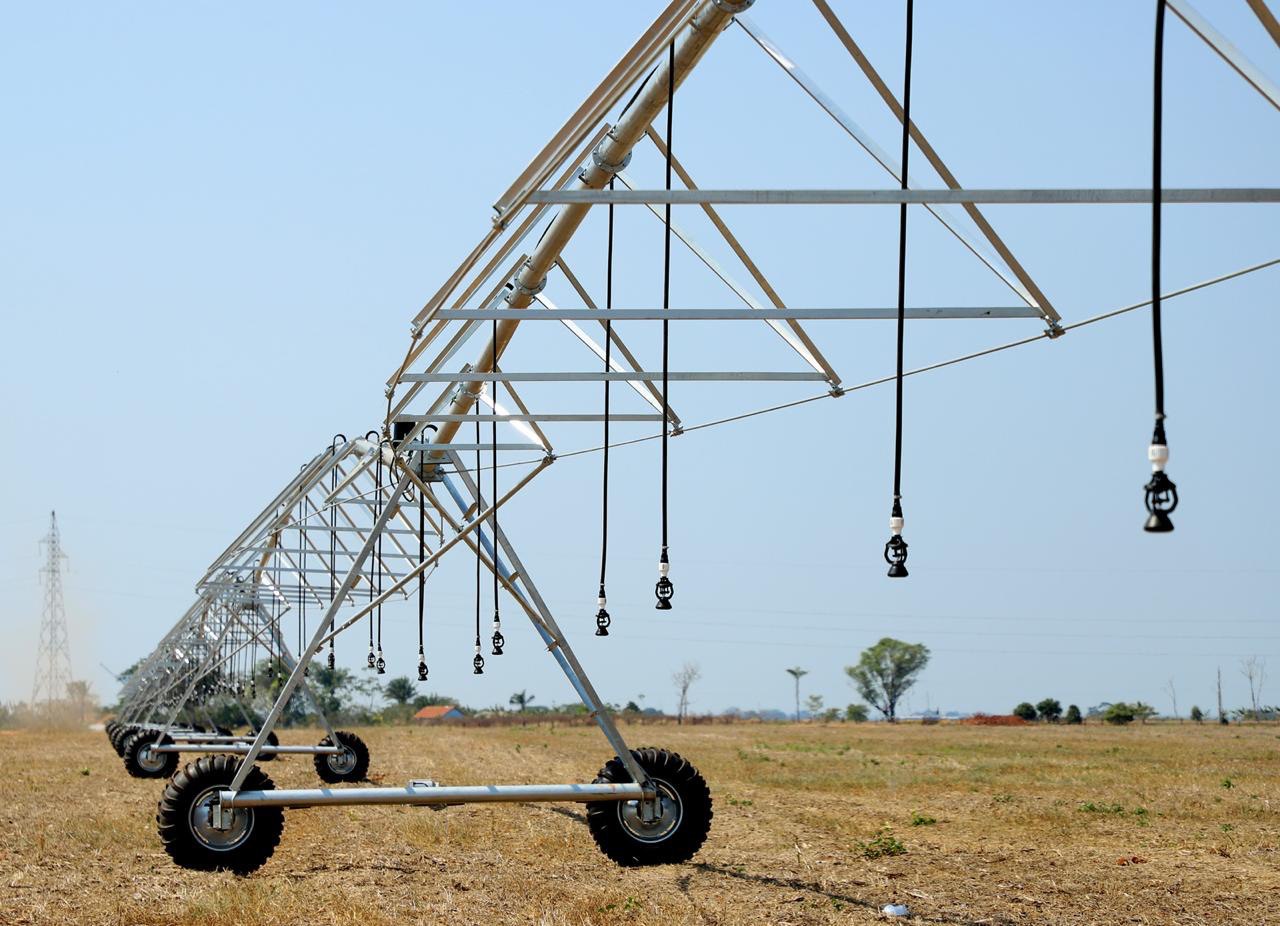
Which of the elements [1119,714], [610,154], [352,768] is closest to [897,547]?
[610,154]

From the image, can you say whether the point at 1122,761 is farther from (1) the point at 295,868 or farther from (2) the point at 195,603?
(1) the point at 295,868

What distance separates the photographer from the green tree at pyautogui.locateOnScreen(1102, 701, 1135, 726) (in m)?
65.4

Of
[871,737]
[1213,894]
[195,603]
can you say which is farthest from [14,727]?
[1213,894]

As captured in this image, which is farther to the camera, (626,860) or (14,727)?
(14,727)

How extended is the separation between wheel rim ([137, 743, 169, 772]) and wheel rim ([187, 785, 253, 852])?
542 inches

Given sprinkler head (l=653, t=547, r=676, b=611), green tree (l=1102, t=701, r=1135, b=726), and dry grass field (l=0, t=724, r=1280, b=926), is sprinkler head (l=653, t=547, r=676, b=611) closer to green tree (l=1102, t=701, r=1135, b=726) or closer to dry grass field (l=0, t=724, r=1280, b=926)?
dry grass field (l=0, t=724, r=1280, b=926)

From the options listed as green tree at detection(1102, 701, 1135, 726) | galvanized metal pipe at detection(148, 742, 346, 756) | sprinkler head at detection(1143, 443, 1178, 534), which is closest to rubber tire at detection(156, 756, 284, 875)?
sprinkler head at detection(1143, 443, 1178, 534)

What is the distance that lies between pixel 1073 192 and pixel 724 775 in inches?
730

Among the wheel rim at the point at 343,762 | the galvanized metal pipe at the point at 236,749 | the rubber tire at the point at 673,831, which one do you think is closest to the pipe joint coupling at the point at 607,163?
the rubber tire at the point at 673,831

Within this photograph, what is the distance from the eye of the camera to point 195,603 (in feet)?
86.3

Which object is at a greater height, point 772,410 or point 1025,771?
point 772,410

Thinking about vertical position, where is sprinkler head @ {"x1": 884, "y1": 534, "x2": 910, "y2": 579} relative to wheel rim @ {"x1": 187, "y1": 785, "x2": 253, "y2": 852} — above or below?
above

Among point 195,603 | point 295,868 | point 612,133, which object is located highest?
point 612,133

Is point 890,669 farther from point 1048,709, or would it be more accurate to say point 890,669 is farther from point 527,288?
point 527,288
